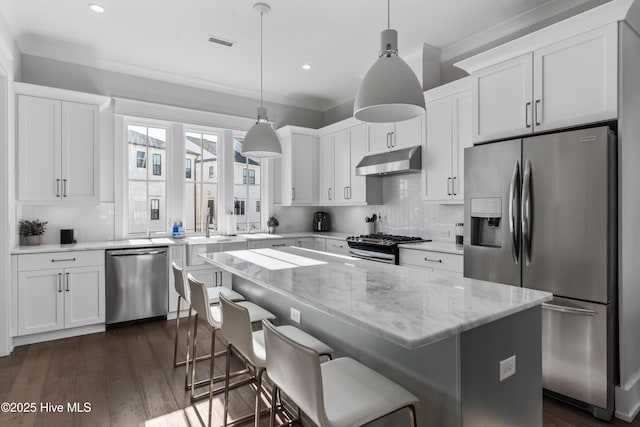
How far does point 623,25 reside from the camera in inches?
87.1

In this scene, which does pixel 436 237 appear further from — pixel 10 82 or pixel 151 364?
pixel 10 82

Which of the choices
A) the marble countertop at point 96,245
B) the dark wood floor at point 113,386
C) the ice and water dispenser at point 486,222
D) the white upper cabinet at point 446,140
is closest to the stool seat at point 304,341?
the dark wood floor at point 113,386

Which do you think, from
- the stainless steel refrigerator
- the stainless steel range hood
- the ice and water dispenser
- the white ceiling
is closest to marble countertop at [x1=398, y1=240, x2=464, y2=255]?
the ice and water dispenser

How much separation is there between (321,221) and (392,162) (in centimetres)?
203

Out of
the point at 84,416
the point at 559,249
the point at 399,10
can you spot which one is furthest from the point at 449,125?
the point at 84,416

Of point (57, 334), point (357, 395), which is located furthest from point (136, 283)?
point (357, 395)

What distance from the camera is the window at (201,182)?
16.1ft

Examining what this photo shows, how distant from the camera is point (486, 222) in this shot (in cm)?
285

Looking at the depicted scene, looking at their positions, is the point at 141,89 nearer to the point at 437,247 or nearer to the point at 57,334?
the point at 57,334

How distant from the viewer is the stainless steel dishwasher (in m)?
3.82

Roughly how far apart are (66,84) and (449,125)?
421cm

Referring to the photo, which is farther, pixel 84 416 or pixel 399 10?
pixel 399 10

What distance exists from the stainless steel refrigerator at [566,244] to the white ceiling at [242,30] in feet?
4.71

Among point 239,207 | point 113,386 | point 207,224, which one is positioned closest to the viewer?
point 113,386
